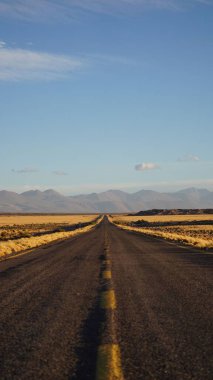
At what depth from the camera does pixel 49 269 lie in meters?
14.8

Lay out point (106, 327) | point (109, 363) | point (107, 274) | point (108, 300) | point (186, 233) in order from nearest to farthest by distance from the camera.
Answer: point (109, 363) → point (106, 327) → point (108, 300) → point (107, 274) → point (186, 233)

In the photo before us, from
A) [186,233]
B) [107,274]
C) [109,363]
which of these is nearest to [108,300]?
[109,363]

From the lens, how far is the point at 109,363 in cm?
478

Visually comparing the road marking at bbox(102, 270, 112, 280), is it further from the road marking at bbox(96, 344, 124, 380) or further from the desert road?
the road marking at bbox(96, 344, 124, 380)

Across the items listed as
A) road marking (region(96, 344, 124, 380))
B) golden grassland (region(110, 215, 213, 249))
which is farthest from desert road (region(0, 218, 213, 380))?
golden grassland (region(110, 215, 213, 249))

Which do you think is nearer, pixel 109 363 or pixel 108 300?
pixel 109 363

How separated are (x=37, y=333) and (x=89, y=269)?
858cm

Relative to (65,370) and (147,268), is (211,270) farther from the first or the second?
(65,370)

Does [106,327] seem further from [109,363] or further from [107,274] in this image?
[107,274]

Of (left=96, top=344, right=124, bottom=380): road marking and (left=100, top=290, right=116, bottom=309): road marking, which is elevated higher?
(left=96, top=344, right=124, bottom=380): road marking

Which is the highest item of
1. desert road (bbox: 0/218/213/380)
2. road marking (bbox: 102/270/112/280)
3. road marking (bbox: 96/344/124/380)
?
road marking (bbox: 96/344/124/380)

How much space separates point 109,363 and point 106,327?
1.78 m

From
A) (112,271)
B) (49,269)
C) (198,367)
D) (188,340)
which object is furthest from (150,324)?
(49,269)

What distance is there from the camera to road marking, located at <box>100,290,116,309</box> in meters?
8.20
